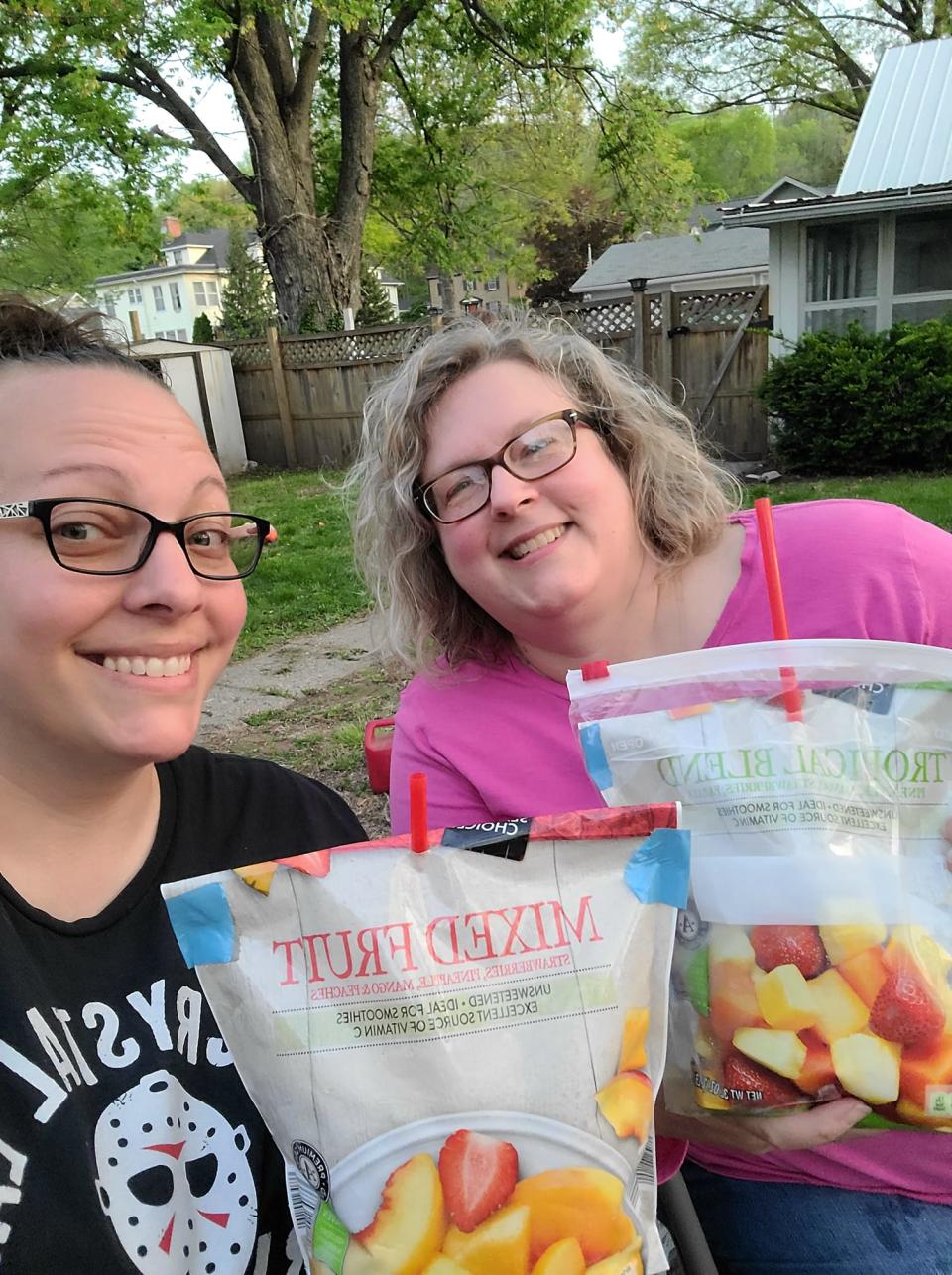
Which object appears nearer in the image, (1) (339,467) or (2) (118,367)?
(2) (118,367)

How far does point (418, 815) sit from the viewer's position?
1.02 m

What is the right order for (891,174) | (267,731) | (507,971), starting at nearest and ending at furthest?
1. (507,971)
2. (267,731)
3. (891,174)

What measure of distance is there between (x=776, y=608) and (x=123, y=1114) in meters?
1.05

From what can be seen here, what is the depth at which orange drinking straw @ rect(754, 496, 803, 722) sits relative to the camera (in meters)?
1.15

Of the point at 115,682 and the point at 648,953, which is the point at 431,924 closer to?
the point at 648,953

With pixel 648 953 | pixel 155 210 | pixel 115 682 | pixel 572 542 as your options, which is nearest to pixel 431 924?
pixel 648 953

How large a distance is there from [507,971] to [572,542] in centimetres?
84

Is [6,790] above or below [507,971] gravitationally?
above

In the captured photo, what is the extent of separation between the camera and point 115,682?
1139 mm

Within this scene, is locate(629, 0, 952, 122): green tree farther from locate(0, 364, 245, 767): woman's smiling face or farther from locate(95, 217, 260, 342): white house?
locate(95, 217, 260, 342): white house

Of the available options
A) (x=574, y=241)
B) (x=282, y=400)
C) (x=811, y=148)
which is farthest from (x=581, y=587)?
(x=811, y=148)

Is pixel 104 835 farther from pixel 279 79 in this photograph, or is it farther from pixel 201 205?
pixel 201 205

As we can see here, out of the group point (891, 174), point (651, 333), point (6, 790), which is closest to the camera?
point (6, 790)

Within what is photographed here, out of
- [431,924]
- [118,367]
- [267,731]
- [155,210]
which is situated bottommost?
[267,731]
